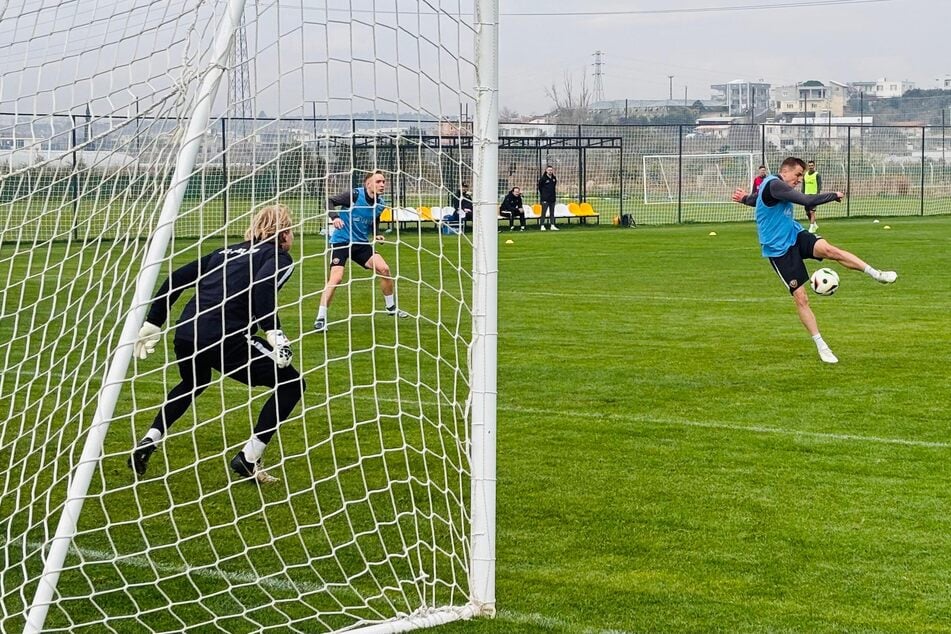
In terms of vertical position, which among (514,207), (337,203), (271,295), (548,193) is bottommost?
(514,207)

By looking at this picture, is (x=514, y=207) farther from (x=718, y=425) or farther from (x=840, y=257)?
(x=718, y=425)

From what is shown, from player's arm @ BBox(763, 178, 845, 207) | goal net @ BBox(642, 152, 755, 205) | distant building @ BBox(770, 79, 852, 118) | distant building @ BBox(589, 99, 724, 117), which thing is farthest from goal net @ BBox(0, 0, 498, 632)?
distant building @ BBox(770, 79, 852, 118)

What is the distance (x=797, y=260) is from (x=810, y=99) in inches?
3110

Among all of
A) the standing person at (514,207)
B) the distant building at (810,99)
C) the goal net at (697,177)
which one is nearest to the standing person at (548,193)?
the standing person at (514,207)

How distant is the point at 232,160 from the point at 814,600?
3286 millimetres

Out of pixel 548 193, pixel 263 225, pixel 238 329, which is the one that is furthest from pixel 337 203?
pixel 548 193

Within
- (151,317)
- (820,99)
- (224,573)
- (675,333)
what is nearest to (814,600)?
(224,573)

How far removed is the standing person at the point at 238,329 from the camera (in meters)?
6.52

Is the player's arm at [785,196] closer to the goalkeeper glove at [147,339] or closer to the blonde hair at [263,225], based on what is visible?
the blonde hair at [263,225]

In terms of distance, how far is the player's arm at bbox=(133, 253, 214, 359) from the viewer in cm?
655

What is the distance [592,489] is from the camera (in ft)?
23.6

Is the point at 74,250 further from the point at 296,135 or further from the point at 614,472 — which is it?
the point at 614,472

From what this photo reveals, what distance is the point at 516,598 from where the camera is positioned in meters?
5.44

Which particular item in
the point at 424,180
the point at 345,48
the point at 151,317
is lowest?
the point at 151,317
